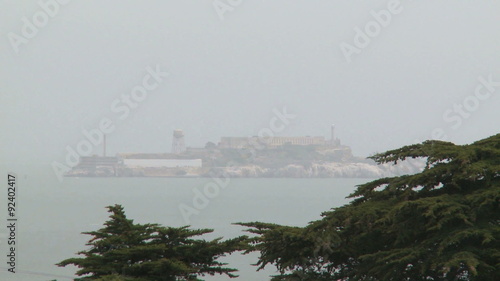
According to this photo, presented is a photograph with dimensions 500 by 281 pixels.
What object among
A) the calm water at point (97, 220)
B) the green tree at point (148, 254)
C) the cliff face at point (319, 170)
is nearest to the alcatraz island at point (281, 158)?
the cliff face at point (319, 170)

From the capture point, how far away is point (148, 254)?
917 centimetres

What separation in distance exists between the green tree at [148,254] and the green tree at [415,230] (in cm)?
90

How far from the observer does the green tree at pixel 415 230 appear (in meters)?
7.05

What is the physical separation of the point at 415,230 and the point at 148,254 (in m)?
3.44

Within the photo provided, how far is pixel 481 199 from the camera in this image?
723cm

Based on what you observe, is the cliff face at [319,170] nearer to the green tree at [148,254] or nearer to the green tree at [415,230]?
the green tree at [148,254]

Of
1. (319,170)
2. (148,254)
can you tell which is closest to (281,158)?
(319,170)

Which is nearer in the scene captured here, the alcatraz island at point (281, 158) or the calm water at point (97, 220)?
the calm water at point (97, 220)

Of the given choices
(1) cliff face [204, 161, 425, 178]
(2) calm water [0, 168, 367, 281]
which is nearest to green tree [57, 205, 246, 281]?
(2) calm water [0, 168, 367, 281]

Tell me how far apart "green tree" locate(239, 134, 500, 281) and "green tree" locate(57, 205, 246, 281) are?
2.94ft

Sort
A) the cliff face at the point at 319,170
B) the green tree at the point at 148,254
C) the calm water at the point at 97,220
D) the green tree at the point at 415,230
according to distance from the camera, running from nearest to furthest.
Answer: the green tree at the point at 415,230, the green tree at the point at 148,254, the calm water at the point at 97,220, the cliff face at the point at 319,170

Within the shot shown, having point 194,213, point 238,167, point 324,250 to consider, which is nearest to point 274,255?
point 324,250

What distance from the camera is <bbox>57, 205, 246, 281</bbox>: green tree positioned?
29.4ft

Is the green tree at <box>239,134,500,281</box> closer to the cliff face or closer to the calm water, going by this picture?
the calm water
